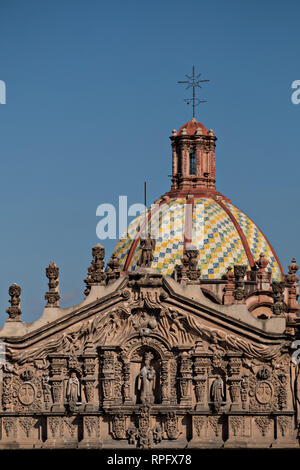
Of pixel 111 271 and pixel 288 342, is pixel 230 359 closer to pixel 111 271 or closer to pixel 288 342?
pixel 288 342

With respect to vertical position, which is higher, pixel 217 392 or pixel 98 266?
pixel 98 266

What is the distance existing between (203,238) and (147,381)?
13.8m

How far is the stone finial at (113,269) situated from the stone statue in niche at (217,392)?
1134 cm

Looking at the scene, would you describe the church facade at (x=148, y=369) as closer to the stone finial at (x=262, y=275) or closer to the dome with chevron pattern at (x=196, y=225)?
the stone finial at (x=262, y=275)

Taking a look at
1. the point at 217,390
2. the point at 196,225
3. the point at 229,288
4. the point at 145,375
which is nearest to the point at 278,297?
the point at 217,390

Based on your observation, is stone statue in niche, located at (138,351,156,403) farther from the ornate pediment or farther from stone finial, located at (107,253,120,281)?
stone finial, located at (107,253,120,281)

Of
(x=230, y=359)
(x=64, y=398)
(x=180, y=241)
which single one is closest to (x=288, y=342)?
(x=230, y=359)

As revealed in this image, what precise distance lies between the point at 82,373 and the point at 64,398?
3.44 ft

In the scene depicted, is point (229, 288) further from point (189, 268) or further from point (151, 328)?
point (151, 328)

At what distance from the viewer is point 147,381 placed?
290 ft

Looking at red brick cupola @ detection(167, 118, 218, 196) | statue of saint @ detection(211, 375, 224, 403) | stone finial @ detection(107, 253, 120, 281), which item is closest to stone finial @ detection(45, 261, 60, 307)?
statue of saint @ detection(211, 375, 224, 403)

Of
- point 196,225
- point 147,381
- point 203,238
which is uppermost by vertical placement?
point 196,225

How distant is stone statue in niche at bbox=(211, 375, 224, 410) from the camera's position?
8806cm

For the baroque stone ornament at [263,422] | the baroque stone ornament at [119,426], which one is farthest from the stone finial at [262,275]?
the baroque stone ornament at [119,426]
